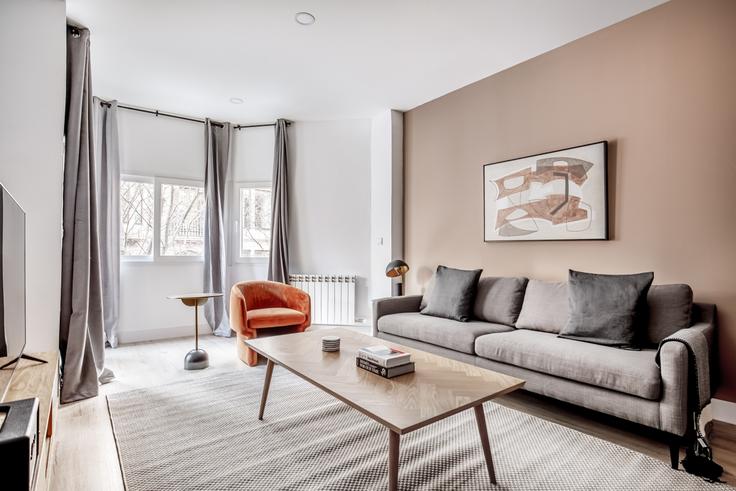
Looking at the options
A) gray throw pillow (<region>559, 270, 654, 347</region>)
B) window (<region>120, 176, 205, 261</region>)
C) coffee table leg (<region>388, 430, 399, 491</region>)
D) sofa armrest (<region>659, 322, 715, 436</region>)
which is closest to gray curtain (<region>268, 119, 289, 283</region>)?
window (<region>120, 176, 205, 261</region>)

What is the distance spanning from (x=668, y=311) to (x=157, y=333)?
493 cm

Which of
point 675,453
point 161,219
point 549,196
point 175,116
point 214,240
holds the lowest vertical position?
point 675,453

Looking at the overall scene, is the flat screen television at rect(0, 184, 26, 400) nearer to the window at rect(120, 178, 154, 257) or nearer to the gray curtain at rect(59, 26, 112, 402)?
the gray curtain at rect(59, 26, 112, 402)

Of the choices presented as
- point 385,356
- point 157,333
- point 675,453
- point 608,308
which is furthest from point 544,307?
point 157,333

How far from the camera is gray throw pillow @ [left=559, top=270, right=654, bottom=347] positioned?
2383mm

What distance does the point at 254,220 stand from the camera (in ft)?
17.3

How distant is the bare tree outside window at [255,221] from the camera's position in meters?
5.23

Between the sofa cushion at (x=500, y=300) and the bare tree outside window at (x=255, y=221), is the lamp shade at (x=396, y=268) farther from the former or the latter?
the bare tree outside window at (x=255, y=221)

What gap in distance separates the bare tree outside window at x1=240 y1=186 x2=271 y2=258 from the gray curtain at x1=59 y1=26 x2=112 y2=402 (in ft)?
7.39

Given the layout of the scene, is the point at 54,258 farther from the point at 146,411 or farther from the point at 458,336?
the point at 458,336

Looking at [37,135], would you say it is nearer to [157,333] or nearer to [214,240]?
[214,240]

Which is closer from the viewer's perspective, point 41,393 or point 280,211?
point 41,393

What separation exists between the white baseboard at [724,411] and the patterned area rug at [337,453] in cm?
95

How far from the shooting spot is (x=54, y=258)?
2656 millimetres
